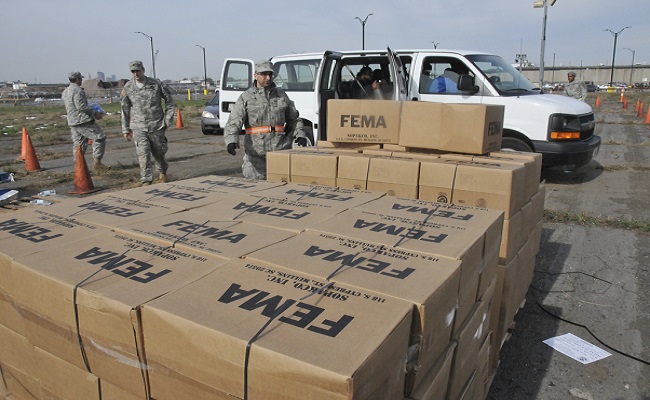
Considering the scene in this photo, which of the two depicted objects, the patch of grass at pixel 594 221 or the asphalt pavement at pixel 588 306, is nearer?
the asphalt pavement at pixel 588 306

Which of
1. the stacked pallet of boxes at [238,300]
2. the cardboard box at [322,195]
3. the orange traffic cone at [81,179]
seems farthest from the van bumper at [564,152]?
the orange traffic cone at [81,179]

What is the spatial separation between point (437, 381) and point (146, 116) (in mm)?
6272

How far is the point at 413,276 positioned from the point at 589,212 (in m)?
5.26

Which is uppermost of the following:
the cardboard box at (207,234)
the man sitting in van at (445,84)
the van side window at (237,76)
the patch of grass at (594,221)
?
the van side window at (237,76)

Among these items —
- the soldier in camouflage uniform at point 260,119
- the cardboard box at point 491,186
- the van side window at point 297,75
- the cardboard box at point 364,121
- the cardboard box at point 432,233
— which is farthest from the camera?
the van side window at point 297,75

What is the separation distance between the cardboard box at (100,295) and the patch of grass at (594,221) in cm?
504

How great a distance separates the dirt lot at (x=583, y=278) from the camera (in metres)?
2.70

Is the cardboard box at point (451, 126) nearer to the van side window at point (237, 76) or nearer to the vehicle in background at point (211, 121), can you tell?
the van side window at point (237, 76)

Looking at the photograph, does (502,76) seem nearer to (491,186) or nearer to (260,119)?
(260,119)

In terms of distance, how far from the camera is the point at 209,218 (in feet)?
6.98

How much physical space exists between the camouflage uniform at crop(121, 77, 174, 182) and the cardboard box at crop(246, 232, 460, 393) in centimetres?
553

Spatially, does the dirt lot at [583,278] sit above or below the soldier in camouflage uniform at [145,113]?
below

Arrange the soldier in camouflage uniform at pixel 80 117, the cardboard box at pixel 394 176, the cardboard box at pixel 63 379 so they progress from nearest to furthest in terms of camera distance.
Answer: the cardboard box at pixel 63 379
the cardboard box at pixel 394 176
the soldier in camouflage uniform at pixel 80 117

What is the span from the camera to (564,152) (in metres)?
6.59
